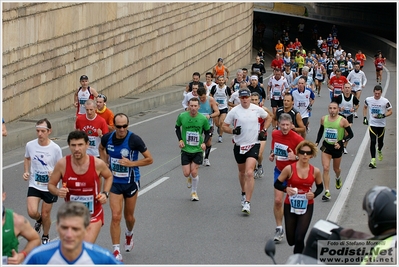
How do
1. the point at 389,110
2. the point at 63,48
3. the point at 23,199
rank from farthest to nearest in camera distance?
the point at 63,48 → the point at 389,110 → the point at 23,199

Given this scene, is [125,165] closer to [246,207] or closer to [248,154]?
[246,207]

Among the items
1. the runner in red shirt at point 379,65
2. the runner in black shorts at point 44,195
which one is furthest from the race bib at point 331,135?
the runner in red shirt at point 379,65

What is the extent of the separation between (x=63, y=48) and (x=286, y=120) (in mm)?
14486

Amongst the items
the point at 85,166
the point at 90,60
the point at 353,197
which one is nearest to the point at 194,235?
the point at 85,166

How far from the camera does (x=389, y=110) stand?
1688cm

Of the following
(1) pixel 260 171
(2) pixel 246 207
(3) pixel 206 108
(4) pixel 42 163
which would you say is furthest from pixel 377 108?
(4) pixel 42 163

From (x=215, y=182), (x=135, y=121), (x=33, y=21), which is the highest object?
(x=33, y=21)

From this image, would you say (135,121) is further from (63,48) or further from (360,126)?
(360,126)

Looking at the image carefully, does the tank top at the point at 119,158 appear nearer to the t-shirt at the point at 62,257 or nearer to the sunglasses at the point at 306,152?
the sunglasses at the point at 306,152

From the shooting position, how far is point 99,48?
90.6 ft

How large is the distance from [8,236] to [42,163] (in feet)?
12.7

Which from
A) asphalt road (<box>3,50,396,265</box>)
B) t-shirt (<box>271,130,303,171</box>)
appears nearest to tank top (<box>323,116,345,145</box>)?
asphalt road (<box>3,50,396,265</box>)

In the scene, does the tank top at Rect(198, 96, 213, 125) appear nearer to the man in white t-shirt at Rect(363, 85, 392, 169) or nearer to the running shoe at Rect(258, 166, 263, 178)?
the running shoe at Rect(258, 166, 263, 178)

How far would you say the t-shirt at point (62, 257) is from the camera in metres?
5.61
